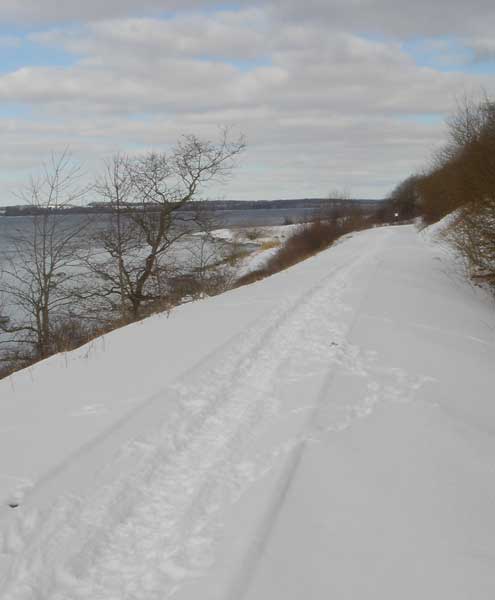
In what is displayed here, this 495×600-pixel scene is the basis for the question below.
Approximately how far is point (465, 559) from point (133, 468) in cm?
263

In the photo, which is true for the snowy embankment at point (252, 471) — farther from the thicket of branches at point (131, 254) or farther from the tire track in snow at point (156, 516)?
the thicket of branches at point (131, 254)

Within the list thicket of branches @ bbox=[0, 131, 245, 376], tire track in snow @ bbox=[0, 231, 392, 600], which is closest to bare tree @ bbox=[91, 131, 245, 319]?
thicket of branches @ bbox=[0, 131, 245, 376]

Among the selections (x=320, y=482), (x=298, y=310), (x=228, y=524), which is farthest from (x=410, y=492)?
(x=298, y=310)

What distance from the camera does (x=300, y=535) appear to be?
3.68 metres

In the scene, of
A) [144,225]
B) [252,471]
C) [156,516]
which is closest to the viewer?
[156,516]

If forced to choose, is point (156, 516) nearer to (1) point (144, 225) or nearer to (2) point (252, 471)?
(2) point (252, 471)

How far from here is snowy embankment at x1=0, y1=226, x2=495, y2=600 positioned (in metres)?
3.33

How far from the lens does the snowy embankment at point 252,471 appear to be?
3.33m

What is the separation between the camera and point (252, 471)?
15.0 ft

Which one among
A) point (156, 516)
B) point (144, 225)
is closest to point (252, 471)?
point (156, 516)

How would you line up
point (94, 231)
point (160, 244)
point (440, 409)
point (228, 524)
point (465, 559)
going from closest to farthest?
1. point (465, 559)
2. point (228, 524)
3. point (440, 409)
4. point (94, 231)
5. point (160, 244)

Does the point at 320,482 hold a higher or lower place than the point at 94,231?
lower

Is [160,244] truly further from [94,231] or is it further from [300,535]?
[300,535]

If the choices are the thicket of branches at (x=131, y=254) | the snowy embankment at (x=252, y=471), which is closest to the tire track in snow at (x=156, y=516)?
the snowy embankment at (x=252, y=471)
